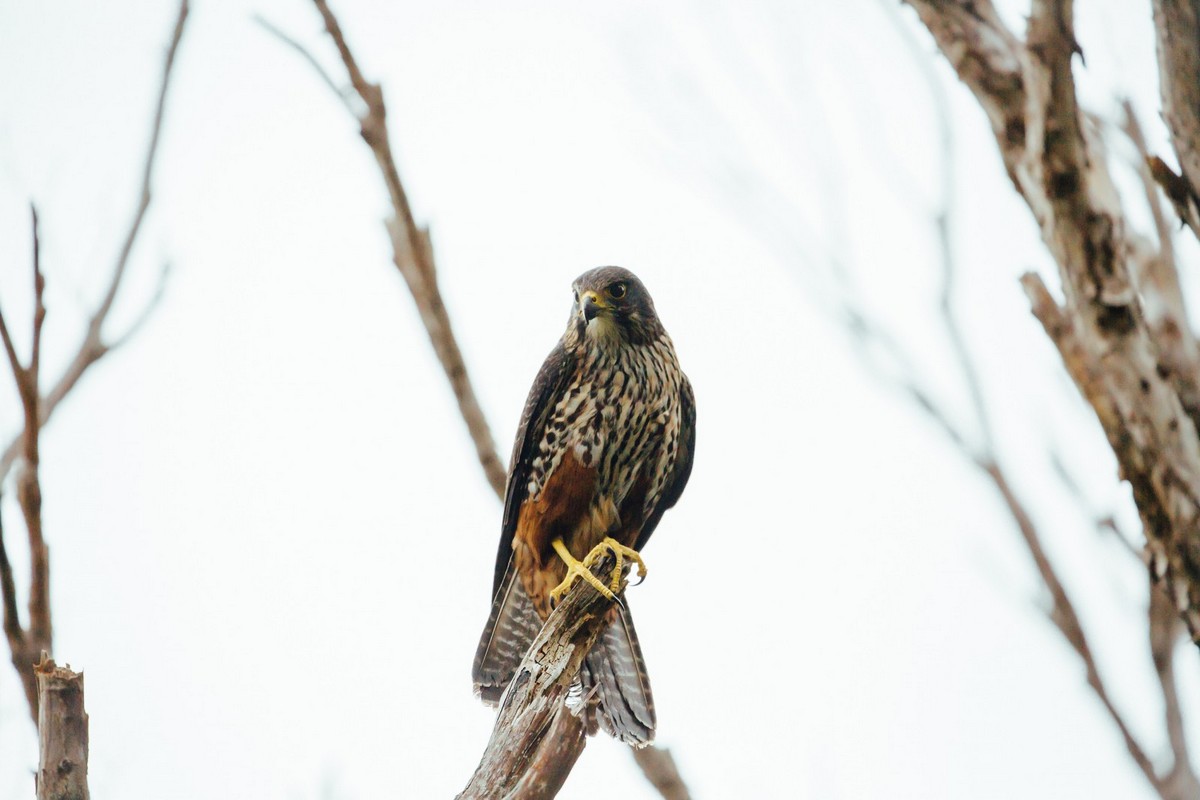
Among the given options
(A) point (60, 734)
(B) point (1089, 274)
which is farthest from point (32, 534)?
(B) point (1089, 274)

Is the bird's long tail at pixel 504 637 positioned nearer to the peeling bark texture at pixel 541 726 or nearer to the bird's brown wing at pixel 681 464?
the bird's brown wing at pixel 681 464

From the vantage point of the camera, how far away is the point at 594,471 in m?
3.96

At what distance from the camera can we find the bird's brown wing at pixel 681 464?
165 inches

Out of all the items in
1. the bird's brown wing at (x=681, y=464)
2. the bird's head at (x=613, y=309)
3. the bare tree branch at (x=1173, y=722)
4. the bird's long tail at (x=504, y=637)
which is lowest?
the bare tree branch at (x=1173, y=722)

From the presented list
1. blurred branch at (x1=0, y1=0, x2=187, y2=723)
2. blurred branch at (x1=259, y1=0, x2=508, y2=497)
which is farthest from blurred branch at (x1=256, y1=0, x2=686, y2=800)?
blurred branch at (x1=0, y1=0, x2=187, y2=723)

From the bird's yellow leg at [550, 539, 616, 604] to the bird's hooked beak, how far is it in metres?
0.79

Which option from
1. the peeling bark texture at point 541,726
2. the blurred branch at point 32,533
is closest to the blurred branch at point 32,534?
the blurred branch at point 32,533

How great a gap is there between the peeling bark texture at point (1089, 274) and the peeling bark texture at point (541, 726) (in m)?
1.24

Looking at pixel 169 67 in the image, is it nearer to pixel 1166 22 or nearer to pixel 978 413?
pixel 978 413

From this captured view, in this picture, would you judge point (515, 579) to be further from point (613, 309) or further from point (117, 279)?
point (117, 279)

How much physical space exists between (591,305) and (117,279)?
1.77m

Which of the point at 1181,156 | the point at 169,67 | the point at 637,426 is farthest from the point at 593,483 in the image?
the point at 1181,156

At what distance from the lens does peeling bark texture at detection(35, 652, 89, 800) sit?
2.03m

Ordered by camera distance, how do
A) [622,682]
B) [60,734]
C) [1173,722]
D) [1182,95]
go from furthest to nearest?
[622,682]
[1182,95]
[60,734]
[1173,722]
